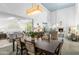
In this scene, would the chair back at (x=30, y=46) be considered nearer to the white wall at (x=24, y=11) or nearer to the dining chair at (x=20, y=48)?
the dining chair at (x=20, y=48)

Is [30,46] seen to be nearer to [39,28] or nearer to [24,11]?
[39,28]

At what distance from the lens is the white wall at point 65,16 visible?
1.87m

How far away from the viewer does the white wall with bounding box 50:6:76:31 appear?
6.12 feet

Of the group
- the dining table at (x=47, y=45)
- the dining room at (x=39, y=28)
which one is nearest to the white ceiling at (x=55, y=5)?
the dining room at (x=39, y=28)

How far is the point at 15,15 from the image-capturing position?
188 cm

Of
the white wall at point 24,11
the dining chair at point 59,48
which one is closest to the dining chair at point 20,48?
the white wall at point 24,11

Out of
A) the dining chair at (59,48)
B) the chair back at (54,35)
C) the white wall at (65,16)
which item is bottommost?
the dining chair at (59,48)

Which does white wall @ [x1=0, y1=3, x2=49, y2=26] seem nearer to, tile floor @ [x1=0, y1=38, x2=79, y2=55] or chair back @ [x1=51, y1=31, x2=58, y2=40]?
chair back @ [x1=51, y1=31, x2=58, y2=40]

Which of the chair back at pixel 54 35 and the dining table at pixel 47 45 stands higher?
the chair back at pixel 54 35

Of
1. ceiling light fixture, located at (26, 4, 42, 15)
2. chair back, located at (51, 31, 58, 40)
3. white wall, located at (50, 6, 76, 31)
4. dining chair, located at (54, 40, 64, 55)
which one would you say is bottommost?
dining chair, located at (54, 40, 64, 55)

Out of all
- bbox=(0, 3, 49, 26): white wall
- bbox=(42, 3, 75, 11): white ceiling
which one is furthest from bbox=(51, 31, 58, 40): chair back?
bbox=(42, 3, 75, 11): white ceiling

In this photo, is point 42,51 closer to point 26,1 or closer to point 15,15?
point 15,15
